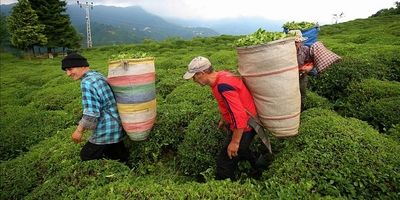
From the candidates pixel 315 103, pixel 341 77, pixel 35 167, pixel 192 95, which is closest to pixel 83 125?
pixel 35 167

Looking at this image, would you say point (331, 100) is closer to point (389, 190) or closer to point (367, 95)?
point (367, 95)

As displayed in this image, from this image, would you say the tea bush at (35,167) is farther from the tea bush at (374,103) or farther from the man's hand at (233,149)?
the tea bush at (374,103)

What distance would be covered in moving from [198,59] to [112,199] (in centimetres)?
250

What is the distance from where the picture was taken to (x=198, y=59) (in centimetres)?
544

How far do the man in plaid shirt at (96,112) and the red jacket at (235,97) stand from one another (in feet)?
7.14

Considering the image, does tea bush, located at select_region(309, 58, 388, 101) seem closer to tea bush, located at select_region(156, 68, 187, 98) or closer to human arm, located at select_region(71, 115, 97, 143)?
tea bush, located at select_region(156, 68, 187, 98)

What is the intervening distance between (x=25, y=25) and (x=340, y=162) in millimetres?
50590

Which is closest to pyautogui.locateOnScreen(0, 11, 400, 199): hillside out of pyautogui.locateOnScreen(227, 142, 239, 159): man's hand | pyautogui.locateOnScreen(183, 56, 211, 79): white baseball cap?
pyautogui.locateOnScreen(227, 142, 239, 159): man's hand

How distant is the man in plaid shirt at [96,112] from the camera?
623 cm

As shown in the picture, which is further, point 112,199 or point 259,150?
point 259,150

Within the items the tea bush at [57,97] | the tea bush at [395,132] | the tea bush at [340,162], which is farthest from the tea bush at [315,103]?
the tea bush at [57,97]

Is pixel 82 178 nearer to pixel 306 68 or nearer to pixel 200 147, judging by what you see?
pixel 200 147

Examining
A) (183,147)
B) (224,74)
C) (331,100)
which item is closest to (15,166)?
(183,147)

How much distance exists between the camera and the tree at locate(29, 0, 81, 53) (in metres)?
51.0
